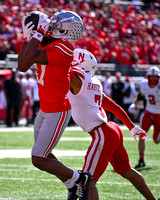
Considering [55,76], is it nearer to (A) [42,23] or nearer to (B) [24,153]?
(A) [42,23]

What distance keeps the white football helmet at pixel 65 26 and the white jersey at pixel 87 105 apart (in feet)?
1.35

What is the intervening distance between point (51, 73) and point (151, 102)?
4923 millimetres

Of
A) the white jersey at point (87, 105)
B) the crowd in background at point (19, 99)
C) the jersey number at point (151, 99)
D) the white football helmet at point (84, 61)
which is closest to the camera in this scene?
the white jersey at point (87, 105)

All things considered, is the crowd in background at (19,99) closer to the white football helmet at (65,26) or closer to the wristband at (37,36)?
the white football helmet at (65,26)

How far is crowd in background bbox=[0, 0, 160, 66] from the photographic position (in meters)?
16.9

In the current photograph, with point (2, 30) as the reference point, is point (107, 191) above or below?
above

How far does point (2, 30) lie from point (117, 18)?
760 cm

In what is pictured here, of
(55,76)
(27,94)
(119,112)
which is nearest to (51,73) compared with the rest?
(55,76)

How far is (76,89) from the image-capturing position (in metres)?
4.80

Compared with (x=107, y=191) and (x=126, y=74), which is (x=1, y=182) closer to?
(x=107, y=191)

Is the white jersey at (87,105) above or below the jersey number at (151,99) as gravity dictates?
above

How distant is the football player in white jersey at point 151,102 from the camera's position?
8672 mm

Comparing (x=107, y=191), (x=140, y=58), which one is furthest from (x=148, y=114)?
(x=140, y=58)

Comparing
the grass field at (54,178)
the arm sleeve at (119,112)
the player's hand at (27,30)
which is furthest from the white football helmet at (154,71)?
the player's hand at (27,30)
